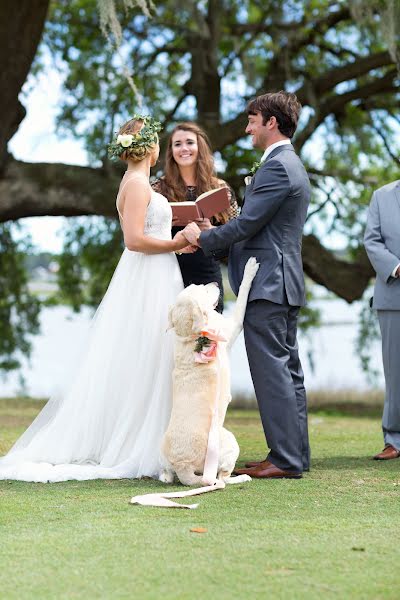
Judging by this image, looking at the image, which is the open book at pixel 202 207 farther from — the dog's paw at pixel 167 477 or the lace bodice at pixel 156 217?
the dog's paw at pixel 167 477

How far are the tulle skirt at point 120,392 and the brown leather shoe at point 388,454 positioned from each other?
140 cm

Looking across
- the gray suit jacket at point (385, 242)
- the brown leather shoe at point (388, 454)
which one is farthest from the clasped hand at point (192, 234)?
the brown leather shoe at point (388, 454)

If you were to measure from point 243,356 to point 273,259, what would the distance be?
13.7 metres

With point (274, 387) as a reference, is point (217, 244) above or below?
above

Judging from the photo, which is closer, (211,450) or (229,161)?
(211,450)

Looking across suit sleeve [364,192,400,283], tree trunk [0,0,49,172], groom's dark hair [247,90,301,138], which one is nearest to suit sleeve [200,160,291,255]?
groom's dark hair [247,90,301,138]

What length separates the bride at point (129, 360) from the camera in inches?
215

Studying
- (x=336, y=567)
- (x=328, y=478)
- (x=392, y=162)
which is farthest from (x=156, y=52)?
(x=336, y=567)

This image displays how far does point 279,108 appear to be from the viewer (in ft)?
17.4

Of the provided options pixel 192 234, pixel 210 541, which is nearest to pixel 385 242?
pixel 192 234

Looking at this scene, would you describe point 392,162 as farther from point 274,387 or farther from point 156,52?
point 274,387

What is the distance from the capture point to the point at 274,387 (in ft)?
17.1

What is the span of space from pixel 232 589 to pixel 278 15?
9187 mm

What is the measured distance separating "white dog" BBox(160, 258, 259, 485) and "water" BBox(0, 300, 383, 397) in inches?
45.6
